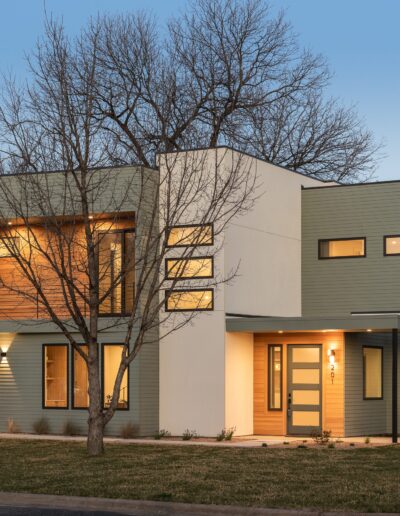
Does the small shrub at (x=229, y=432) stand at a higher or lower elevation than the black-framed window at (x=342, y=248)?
lower

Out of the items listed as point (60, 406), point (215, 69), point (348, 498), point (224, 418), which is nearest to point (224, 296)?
point (224, 418)

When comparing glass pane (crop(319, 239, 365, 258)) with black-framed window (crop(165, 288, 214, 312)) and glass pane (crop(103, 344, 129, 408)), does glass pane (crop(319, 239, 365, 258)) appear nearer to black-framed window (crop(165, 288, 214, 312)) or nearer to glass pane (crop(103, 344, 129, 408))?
black-framed window (crop(165, 288, 214, 312))

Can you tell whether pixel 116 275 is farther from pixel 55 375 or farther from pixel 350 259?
pixel 350 259

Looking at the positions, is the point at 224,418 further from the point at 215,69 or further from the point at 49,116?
the point at 215,69

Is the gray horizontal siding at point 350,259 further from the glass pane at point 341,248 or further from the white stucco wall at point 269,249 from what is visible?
the white stucco wall at point 269,249

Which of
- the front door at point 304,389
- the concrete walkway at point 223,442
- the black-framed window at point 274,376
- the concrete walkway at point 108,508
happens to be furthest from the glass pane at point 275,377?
the concrete walkway at point 108,508

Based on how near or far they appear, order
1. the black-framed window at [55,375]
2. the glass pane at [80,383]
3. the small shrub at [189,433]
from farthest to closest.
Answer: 1. the black-framed window at [55,375]
2. the glass pane at [80,383]
3. the small shrub at [189,433]

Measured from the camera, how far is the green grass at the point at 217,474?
16266 mm

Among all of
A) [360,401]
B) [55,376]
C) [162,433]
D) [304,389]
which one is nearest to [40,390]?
[55,376]

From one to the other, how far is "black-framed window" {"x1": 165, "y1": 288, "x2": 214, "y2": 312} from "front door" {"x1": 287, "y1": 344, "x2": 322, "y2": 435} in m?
2.90

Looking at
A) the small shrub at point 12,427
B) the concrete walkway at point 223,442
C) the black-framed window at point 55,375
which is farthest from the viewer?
the small shrub at point 12,427

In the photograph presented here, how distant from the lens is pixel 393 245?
32.8 metres

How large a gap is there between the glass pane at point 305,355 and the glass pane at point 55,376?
6.23m

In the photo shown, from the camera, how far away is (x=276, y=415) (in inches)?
1203
